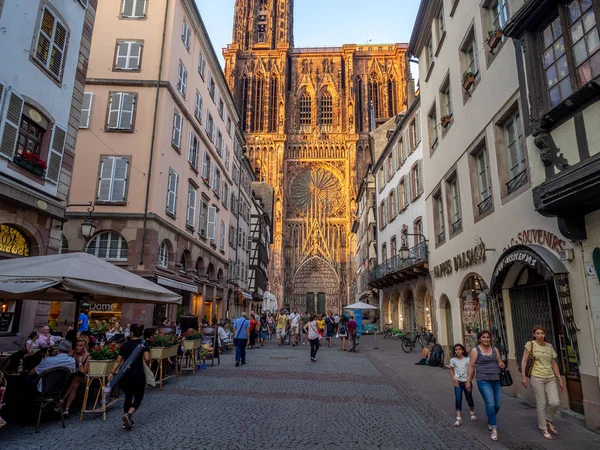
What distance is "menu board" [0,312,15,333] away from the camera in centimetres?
1011

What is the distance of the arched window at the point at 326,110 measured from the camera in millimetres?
63500

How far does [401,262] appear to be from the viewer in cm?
2062

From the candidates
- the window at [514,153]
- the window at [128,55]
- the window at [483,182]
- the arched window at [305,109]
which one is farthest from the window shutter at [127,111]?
the arched window at [305,109]

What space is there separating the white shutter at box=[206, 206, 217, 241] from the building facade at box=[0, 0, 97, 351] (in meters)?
11.3

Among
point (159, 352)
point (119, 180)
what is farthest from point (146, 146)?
point (159, 352)

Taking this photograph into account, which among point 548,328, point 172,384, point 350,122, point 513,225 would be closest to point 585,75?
point 513,225

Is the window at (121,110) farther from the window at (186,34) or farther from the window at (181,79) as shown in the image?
the window at (186,34)

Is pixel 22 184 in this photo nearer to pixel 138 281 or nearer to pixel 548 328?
pixel 138 281

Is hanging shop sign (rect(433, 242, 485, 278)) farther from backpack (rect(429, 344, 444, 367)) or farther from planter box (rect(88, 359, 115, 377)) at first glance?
planter box (rect(88, 359, 115, 377))

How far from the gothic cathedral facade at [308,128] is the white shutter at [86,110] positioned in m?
39.2

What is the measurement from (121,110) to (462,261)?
13.9 m

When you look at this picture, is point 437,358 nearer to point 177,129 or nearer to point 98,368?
point 98,368

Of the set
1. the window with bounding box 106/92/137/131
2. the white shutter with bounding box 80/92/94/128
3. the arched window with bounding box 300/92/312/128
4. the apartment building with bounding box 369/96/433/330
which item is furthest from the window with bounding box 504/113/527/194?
the arched window with bounding box 300/92/312/128

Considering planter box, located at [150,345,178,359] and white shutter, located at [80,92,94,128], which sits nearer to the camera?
planter box, located at [150,345,178,359]
